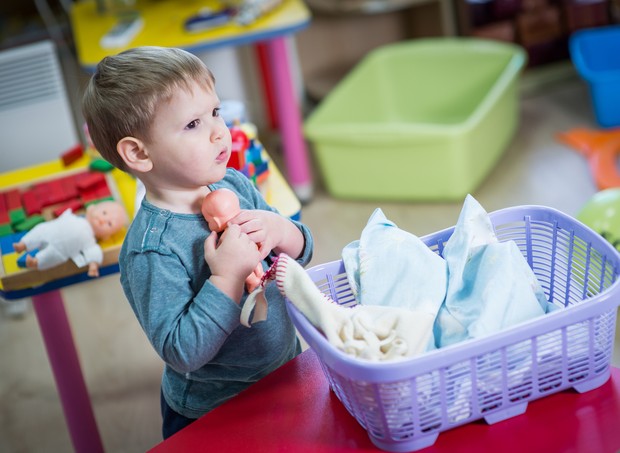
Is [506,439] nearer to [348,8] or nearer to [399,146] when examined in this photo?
[399,146]

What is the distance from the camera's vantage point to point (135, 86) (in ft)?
2.96

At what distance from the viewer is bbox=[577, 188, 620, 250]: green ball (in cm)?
188

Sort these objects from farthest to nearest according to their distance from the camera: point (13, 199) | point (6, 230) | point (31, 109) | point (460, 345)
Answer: point (31, 109)
point (13, 199)
point (6, 230)
point (460, 345)

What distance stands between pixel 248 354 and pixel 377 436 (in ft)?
0.89

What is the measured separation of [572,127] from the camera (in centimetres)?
272

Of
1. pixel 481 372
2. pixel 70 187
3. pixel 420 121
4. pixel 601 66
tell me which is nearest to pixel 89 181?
pixel 70 187

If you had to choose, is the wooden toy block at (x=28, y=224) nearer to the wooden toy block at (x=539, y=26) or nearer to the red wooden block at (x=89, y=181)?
the red wooden block at (x=89, y=181)

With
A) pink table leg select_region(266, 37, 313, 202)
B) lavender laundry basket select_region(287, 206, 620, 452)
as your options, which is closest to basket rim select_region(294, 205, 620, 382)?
lavender laundry basket select_region(287, 206, 620, 452)

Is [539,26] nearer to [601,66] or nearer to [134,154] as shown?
[601,66]

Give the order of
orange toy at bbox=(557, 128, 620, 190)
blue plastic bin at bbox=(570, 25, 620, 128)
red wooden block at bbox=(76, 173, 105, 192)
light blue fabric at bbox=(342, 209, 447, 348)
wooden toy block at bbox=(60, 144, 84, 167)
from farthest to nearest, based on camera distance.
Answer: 1. blue plastic bin at bbox=(570, 25, 620, 128)
2. orange toy at bbox=(557, 128, 620, 190)
3. wooden toy block at bbox=(60, 144, 84, 167)
4. red wooden block at bbox=(76, 173, 105, 192)
5. light blue fabric at bbox=(342, 209, 447, 348)

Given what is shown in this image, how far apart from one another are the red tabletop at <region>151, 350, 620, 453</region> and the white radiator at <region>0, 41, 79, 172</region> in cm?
161

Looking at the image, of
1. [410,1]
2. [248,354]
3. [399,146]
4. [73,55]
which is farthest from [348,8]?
[248,354]

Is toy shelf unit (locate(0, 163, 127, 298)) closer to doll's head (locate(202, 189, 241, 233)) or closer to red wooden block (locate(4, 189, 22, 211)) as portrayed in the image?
red wooden block (locate(4, 189, 22, 211))

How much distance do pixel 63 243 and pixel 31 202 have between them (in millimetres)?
246
